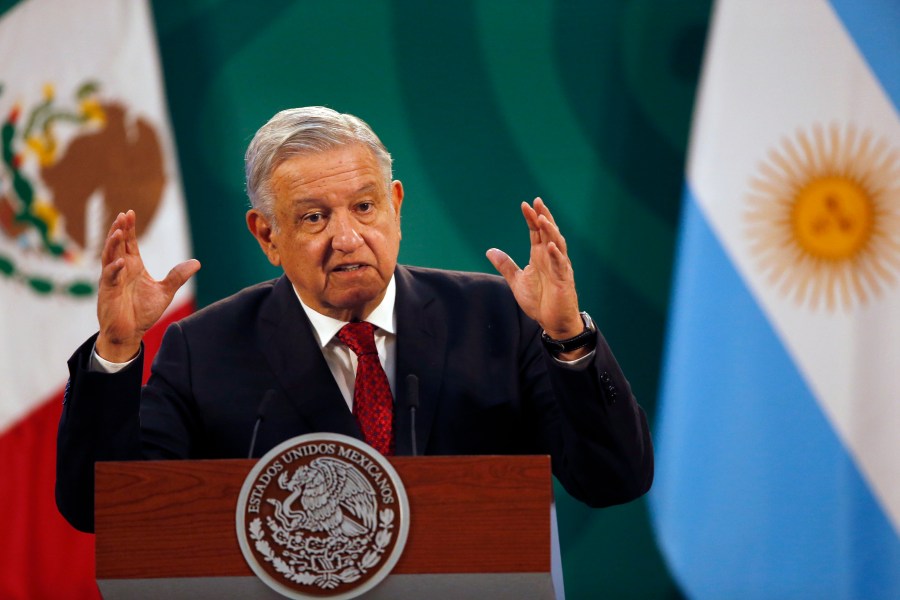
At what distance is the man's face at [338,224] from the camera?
2.41 metres

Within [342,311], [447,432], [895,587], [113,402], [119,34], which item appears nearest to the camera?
[113,402]

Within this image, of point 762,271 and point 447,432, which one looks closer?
point 447,432

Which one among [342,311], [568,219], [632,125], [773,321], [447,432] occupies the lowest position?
[447,432]

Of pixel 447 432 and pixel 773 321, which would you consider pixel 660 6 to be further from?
pixel 447 432

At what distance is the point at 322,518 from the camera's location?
5.48ft

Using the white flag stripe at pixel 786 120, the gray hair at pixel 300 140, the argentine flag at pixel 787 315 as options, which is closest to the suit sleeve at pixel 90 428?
the gray hair at pixel 300 140

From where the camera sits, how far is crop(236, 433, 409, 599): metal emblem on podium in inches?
65.4

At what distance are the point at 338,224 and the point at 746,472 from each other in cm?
175

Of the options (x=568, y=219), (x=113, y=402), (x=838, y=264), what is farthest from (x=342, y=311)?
(x=838, y=264)

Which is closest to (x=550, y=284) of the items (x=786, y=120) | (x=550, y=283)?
(x=550, y=283)

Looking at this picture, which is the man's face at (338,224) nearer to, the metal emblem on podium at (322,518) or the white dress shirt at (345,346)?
the white dress shirt at (345,346)

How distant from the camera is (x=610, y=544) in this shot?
3732 millimetres

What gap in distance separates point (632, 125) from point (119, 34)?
1833 millimetres

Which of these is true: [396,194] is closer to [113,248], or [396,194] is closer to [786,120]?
[113,248]
